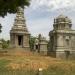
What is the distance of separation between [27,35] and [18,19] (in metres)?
3.14

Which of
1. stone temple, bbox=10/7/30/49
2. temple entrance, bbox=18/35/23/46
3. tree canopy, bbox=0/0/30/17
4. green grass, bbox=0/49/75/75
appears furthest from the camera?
temple entrance, bbox=18/35/23/46

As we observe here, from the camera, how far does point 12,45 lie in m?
53.2

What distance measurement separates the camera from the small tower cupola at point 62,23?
41469 mm

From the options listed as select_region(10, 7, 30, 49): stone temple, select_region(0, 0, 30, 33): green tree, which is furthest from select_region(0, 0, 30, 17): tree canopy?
select_region(10, 7, 30, 49): stone temple

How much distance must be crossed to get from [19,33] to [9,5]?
29331 mm

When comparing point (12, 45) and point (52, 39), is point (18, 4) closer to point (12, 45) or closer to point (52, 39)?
point (52, 39)

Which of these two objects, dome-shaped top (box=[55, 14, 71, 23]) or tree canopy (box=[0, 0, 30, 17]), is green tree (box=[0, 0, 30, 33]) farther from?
Result: dome-shaped top (box=[55, 14, 71, 23])

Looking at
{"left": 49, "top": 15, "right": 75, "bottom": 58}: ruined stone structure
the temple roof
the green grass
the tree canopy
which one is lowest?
the green grass

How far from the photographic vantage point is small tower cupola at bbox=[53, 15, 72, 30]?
4147 centimetres

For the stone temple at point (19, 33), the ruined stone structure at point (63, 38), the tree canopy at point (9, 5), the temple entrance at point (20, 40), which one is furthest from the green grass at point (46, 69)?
the temple entrance at point (20, 40)

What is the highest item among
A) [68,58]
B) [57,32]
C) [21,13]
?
[21,13]

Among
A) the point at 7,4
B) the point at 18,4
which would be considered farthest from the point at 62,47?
the point at 7,4

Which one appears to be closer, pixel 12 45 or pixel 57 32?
pixel 57 32

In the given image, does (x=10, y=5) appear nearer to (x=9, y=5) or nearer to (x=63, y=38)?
(x=9, y=5)
